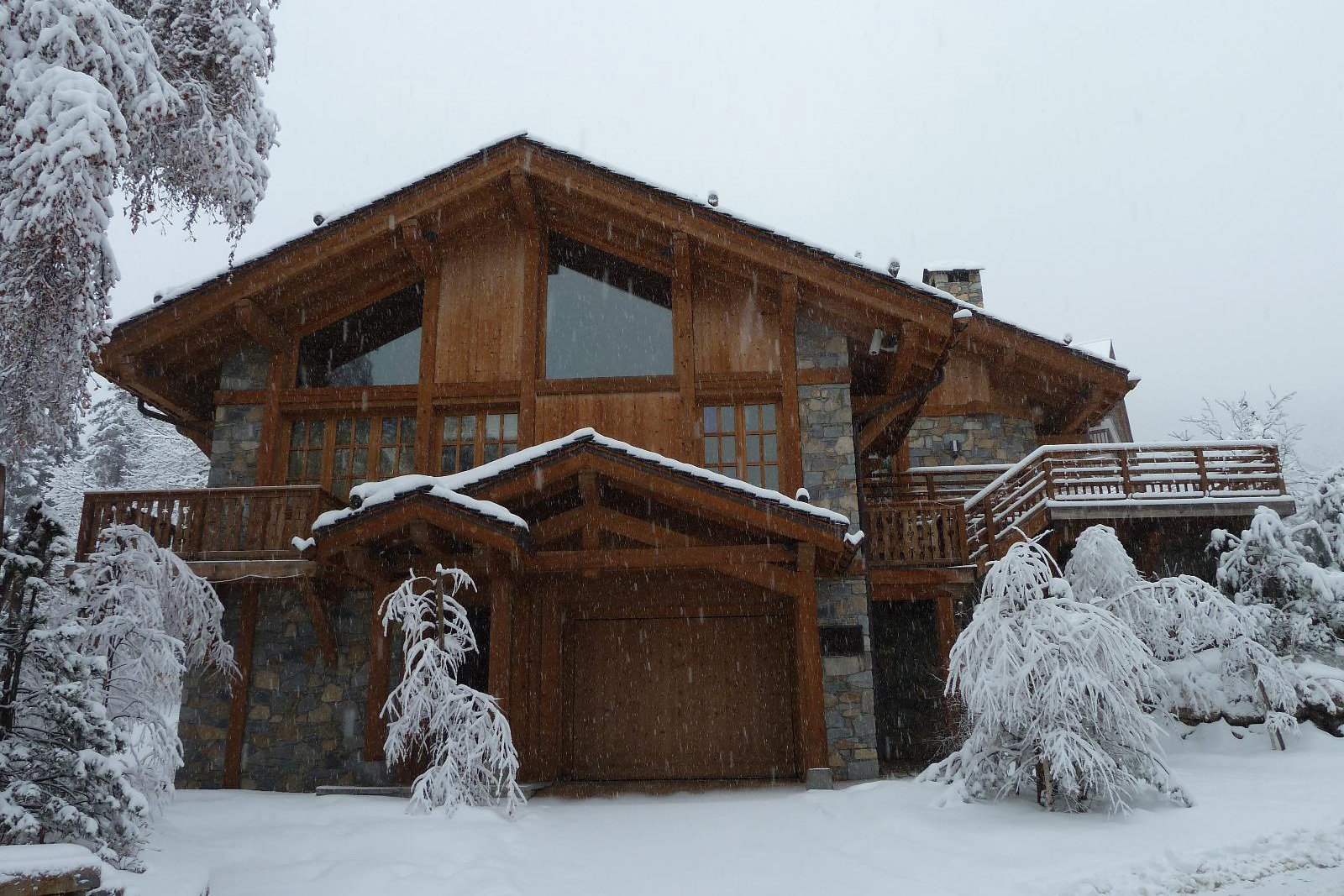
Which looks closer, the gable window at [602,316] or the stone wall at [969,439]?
the gable window at [602,316]

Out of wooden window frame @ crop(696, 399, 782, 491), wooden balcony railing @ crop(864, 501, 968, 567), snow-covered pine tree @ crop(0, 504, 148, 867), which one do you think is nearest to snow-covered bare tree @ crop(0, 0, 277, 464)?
snow-covered pine tree @ crop(0, 504, 148, 867)

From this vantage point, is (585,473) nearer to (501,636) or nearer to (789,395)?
(501,636)

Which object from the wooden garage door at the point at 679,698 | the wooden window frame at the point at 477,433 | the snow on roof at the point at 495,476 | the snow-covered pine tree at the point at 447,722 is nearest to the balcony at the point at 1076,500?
the wooden garage door at the point at 679,698

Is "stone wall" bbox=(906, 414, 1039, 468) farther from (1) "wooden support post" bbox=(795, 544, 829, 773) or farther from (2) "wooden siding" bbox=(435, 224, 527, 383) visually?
(2) "wooden siding" bbox=(435, 224, 527, 383)

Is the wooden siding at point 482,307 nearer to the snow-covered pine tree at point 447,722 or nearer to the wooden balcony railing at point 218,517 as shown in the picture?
the wooden balcony railing at point 218,517

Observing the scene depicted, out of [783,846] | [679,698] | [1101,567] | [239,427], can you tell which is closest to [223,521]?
[239,427]

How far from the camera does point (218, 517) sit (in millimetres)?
11266

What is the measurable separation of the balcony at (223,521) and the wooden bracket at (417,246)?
3442mm

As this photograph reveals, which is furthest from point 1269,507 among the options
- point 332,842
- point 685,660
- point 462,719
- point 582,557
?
point 332,842

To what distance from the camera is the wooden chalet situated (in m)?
10.9

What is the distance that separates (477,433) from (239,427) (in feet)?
10.3

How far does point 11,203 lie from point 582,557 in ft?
19.5

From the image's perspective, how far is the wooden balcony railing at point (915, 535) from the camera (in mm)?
12289

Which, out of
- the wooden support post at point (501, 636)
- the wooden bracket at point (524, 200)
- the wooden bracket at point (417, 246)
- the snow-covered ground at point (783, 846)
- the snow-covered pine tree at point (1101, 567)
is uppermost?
the wooden bracket at point (524, 200)
